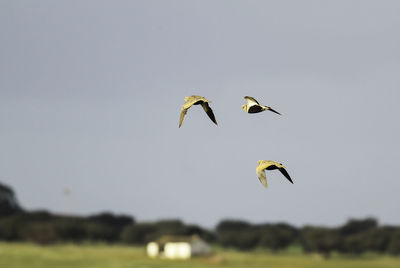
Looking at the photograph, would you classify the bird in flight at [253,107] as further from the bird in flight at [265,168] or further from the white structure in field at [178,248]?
the white structure in field at [178,248]

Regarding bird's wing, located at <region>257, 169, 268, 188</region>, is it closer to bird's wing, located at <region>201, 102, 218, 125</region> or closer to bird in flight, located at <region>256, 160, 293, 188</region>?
bird in flight, located at <region>256, 160, 293, 188</region>

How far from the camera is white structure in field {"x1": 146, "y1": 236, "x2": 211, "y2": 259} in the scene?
180 m

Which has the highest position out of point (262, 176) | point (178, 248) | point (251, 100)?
point (178, 248)

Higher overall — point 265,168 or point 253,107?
point 253,107

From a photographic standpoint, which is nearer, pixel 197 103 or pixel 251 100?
pixel 197 103

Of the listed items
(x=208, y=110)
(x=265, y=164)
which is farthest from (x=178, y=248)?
(x=208, y=110)

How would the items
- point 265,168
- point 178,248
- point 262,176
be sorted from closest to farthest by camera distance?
1. point 262,176
2. point 265,168
3. point 178,248

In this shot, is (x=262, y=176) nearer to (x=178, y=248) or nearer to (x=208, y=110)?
(x=208, y=110)

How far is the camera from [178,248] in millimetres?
181875

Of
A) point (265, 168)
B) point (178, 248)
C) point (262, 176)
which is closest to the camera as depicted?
point (262, 176)

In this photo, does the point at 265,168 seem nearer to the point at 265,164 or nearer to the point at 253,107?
the point at 265,164

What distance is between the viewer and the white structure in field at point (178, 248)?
17975 cm

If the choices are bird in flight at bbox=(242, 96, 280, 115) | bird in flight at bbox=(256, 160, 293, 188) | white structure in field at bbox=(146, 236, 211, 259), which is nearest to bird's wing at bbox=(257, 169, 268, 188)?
bird in flight at bbox=(256, 160, 293, 188)

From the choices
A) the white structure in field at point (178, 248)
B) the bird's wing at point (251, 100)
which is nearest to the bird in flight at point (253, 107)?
the bird's wing at point (251, 100)
